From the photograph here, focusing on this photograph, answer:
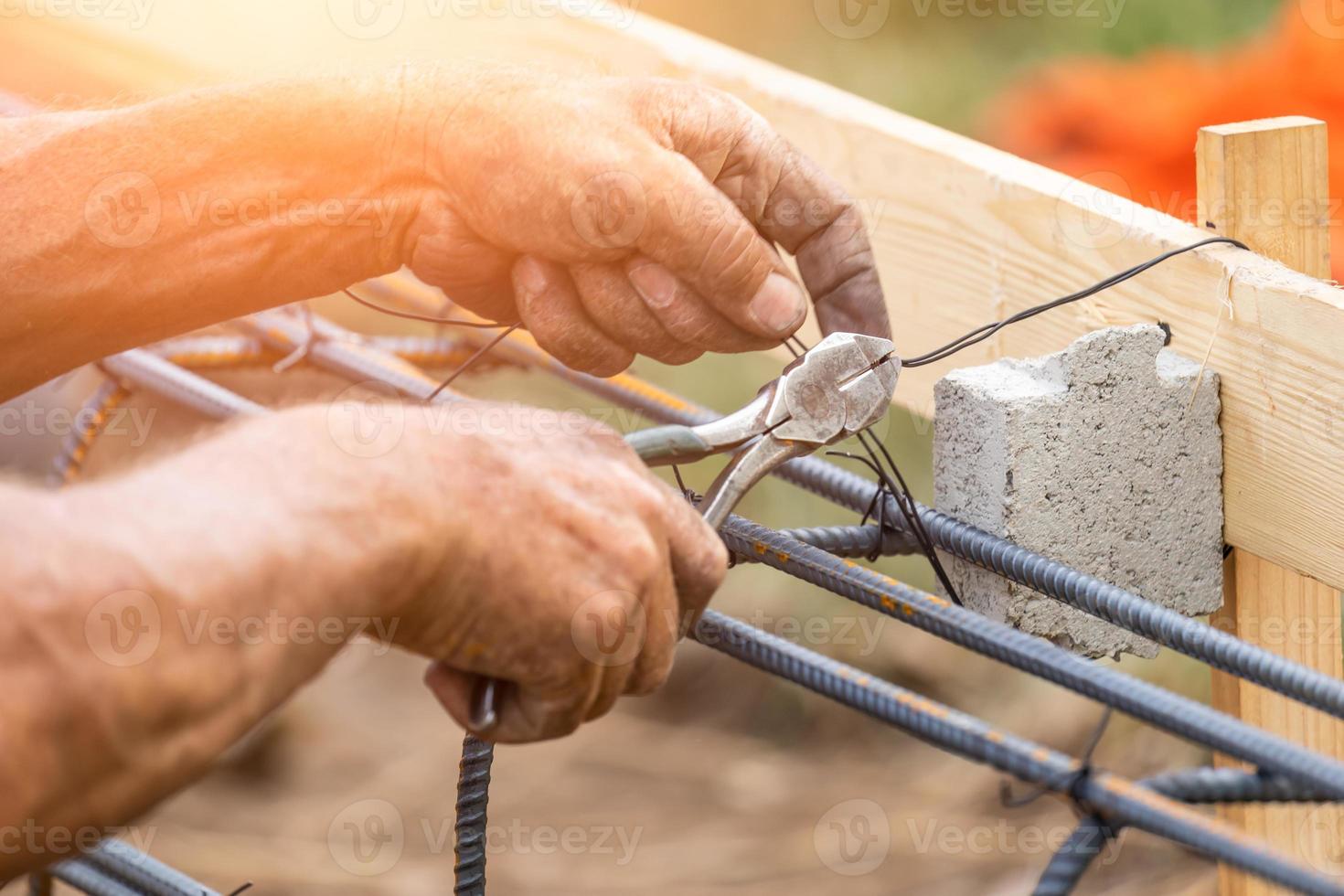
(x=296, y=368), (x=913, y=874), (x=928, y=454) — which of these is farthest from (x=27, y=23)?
(x=913, y=874)

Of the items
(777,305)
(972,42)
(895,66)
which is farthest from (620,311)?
(972,42)

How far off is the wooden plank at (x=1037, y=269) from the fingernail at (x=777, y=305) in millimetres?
310

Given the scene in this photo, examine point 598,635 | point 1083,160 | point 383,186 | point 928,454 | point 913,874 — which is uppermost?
point 383,186

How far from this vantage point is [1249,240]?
1.34 metres

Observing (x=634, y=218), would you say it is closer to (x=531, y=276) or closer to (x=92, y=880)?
(x=531, y=276)

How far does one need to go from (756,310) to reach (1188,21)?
2.40 meters

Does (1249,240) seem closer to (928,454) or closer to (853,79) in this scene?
(928,454)

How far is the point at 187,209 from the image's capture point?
148cm

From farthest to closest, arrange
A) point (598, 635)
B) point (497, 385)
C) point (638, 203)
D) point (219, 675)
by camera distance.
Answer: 1. point (497, 385)
2. point (638, 203)
3. point (598, 635)
4. point (219, 675)

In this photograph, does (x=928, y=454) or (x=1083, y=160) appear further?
(x=928, y=454)

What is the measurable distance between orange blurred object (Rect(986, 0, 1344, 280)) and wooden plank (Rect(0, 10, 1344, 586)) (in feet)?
2.34

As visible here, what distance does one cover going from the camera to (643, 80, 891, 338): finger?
133 centimetres

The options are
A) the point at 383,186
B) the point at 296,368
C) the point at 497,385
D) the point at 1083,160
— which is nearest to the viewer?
the point at 383,186

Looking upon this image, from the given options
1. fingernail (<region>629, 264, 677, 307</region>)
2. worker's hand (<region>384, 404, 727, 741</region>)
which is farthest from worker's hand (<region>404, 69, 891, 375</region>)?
worker's hand (<region>384, 404, 727, 741</region>)
